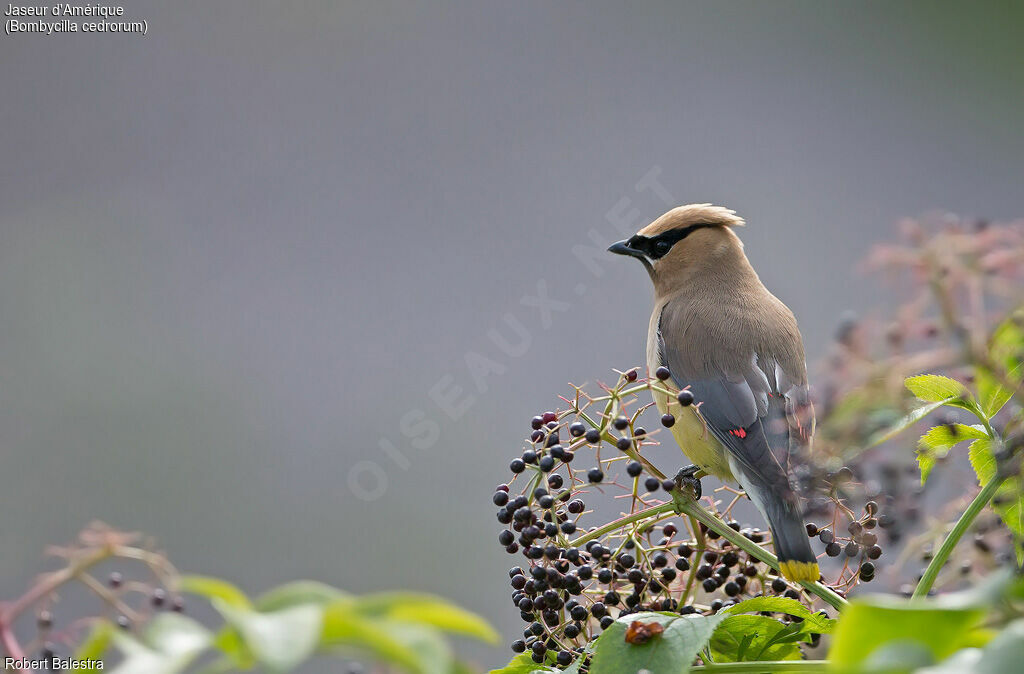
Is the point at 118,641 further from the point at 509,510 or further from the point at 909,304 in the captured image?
the point at 509,510

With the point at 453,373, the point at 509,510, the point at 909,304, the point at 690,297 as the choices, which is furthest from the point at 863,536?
the point at 453,373

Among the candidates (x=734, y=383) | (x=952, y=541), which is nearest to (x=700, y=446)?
(x=734, y=383)

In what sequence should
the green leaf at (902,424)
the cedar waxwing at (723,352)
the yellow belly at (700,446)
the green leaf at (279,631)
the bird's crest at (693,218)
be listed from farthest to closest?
the bird's crest at (693,218) → the yellow belly at (700,446) → the cedar waxwing at (723,352) → the green leaf at (902,424) → the green leaf at (279,631)

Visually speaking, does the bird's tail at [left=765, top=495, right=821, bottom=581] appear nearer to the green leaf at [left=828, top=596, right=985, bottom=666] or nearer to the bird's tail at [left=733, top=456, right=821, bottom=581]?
the bird's tail at [left=733, top=456, right=821, bottom=581]

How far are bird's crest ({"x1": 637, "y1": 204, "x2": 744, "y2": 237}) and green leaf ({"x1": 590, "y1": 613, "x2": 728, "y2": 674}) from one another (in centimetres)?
176

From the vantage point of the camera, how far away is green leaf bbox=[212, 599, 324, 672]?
37 centimetres

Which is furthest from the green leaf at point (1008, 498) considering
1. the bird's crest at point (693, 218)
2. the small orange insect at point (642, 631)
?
the bird's crest at point (693, 218)

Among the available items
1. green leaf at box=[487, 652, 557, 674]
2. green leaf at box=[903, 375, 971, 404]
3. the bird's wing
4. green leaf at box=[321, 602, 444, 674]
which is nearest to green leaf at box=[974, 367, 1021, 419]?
green leaf at box=[903, 375, 971, 404]

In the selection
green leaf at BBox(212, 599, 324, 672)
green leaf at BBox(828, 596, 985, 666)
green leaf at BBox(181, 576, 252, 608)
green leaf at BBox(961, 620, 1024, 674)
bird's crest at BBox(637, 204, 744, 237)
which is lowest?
green leaf at BBox(961, 620, 1024, 674)

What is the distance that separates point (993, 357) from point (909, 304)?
0.19 ft

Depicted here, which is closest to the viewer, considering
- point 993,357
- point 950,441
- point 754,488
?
point 993,357

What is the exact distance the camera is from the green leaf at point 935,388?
85 cm

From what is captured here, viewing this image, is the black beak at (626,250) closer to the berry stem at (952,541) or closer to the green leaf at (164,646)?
the berry stem at (952,541)

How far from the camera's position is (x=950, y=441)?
894mm
